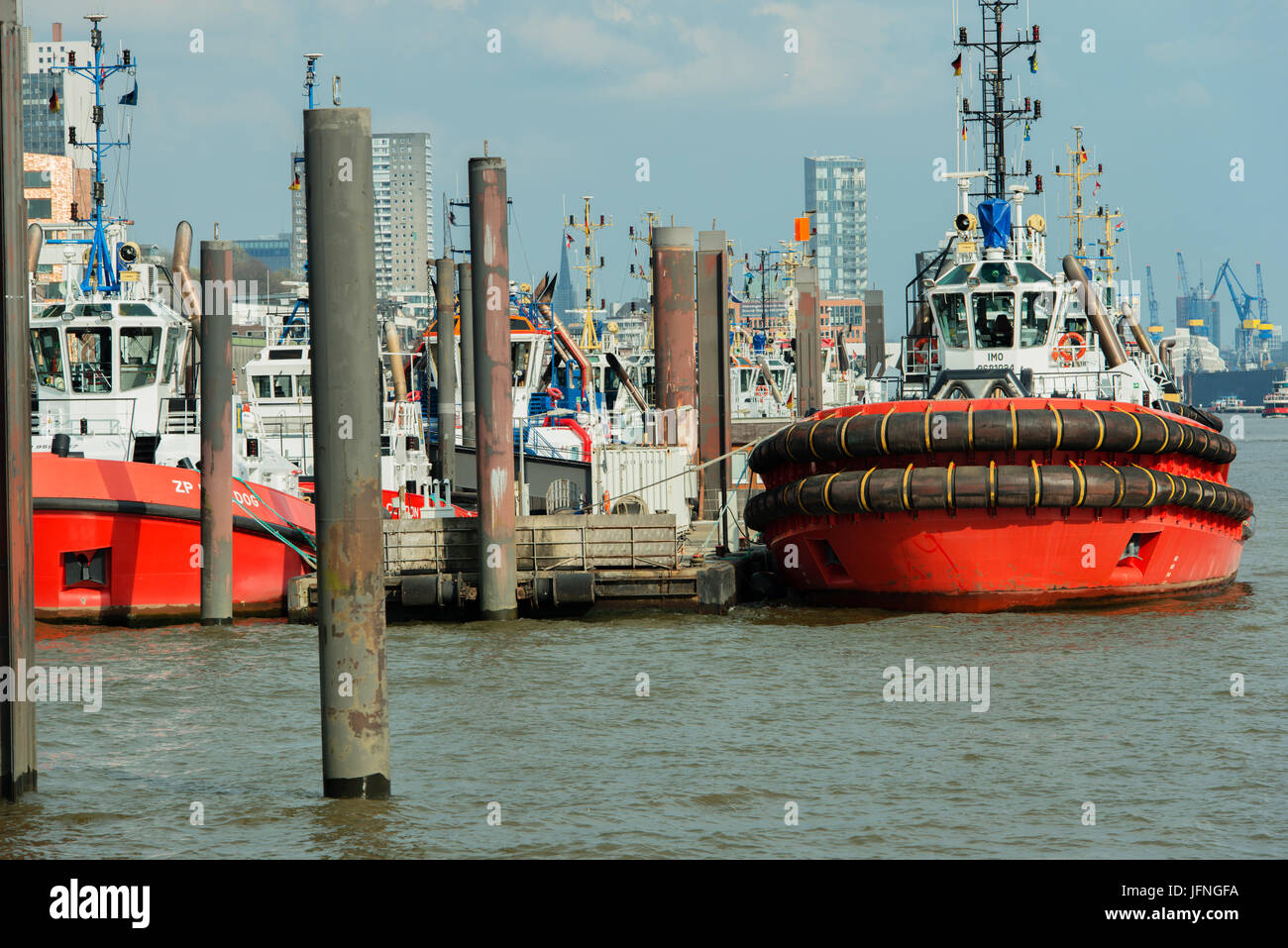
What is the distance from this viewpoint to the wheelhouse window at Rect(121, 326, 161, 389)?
824 inches

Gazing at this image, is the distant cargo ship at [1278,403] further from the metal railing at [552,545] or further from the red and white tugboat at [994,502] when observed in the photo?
the metal railing at [552,545]

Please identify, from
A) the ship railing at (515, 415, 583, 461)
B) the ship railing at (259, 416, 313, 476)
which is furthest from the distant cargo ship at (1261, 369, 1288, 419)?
the ship railing at (259, 416, 313, 476)

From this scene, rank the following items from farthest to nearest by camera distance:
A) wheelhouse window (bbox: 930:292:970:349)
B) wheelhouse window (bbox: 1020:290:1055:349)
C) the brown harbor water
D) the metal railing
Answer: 1. wheelhouse window (bbox: 930:292:970:349)
2. wheelhouse window (bbox: 1020:290:1055:349)
3. the metal railing
4. the brown harbor water

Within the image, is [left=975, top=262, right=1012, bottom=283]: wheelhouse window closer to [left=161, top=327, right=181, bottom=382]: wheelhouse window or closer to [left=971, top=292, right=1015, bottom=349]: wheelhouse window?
[left=971, top=292, right=1015, bottom=349]: wheelhouse window

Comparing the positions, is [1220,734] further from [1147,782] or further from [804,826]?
[804,826]

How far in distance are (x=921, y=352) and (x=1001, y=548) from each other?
5133mm

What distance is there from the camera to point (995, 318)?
20.8 meters

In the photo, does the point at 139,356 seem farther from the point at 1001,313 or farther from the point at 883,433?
the point at 1001,313

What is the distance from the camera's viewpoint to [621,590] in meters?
17.6

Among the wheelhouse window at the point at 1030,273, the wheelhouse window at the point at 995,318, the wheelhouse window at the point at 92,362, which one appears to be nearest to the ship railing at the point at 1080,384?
the wheelhouse window at the point at 995,318

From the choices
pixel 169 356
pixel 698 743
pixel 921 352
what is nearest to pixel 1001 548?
pixel 921 352

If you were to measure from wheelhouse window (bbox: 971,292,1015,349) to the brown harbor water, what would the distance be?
15.0 feet

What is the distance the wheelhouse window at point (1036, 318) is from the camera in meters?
20.8

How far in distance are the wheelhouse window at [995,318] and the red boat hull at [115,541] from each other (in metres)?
9.88
